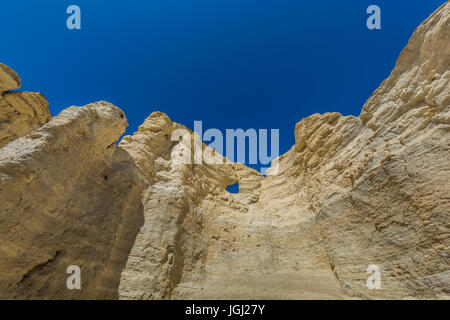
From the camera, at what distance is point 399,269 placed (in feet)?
24.0

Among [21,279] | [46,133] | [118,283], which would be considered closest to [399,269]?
[118,283]

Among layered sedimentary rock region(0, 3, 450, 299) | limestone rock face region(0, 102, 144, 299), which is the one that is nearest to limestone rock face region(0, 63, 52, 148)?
layered sedimentary rock region(0, 3, 450, 299)

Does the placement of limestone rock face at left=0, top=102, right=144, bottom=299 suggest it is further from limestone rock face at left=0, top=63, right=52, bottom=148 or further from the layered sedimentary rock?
limestone rock face at left=0, top=63, right=52, bottom=148

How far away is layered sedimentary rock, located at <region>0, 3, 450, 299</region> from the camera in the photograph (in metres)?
6.99

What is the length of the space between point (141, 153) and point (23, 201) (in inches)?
296

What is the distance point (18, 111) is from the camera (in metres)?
11.0

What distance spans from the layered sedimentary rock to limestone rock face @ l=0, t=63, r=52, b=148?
0.82 meters

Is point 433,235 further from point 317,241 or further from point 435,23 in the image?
point 435,23

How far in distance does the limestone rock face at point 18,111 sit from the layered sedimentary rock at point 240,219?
32.1 inches

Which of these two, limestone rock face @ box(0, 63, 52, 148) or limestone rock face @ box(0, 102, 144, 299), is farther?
limestone rock face @ box(0, 63, 52, 148)

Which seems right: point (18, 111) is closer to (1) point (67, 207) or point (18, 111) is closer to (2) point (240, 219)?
(1) point (67, 207)

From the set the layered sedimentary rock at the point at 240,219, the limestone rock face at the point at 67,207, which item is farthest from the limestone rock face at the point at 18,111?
the limestone rock face at the point at 67,207

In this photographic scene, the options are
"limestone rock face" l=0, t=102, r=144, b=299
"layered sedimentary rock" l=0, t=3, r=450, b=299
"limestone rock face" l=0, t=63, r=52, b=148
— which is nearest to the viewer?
"limestone rock face" l=0, t=102, r=144, b=299

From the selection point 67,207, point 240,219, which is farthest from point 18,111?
point 240,219
